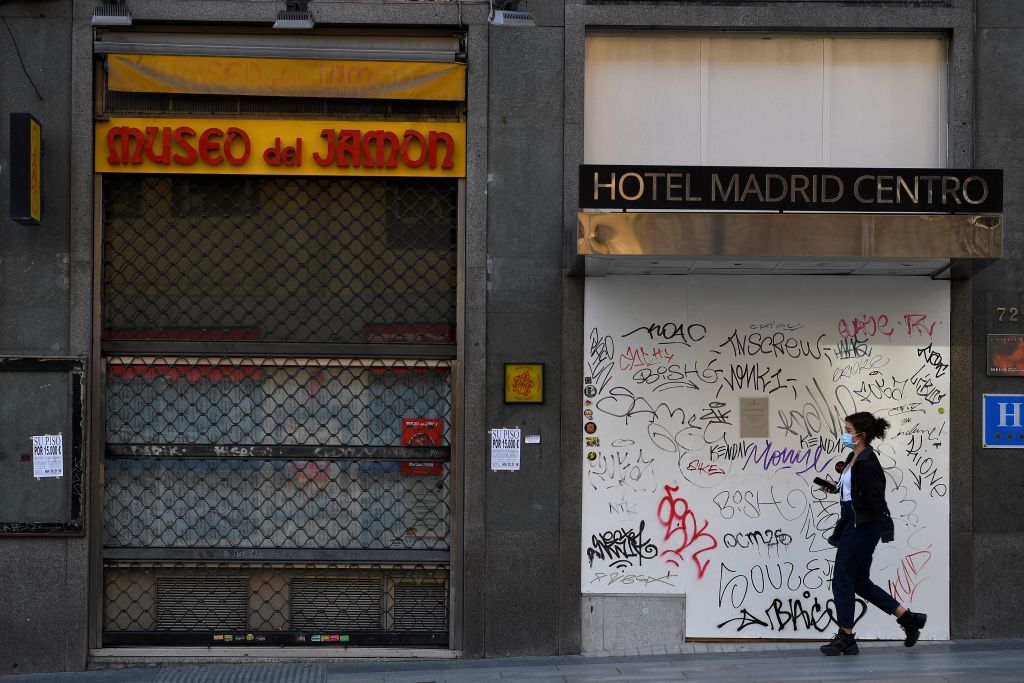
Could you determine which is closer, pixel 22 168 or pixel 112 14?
pixel 22 168

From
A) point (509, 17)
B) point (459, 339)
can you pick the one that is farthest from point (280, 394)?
point (509, 17)

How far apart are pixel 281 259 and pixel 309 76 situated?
148 cm

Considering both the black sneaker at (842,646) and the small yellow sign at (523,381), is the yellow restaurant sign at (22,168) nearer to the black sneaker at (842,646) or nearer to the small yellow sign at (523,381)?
the small yellow sign at (523,381)

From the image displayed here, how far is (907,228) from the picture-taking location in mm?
7301

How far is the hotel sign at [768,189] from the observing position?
24.1 feet

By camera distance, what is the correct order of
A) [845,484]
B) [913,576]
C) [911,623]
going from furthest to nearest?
1. [913,576]
2. [911,623]
3. [845,484]

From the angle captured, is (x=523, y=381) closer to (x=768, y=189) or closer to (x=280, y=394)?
(x=280, y=394)

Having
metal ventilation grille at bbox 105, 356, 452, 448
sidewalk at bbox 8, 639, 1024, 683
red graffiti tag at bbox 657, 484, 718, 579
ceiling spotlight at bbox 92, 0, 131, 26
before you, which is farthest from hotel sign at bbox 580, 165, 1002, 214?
ceiling spotlight at bbox 92, 0, 131, 26

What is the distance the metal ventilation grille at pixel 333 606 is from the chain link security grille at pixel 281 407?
0.01 metres

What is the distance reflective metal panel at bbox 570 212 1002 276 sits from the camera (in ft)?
23.9

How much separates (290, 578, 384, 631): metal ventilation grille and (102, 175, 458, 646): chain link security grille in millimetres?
11

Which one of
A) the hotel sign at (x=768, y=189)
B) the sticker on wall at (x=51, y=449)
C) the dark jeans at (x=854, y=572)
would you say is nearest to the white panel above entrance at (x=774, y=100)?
the hotel sign at (x=768, y=189)

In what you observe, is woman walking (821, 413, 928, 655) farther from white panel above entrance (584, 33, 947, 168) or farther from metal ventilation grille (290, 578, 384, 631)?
metal ventilation grille (290, 578, 384, 631)

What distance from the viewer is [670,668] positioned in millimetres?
7723
